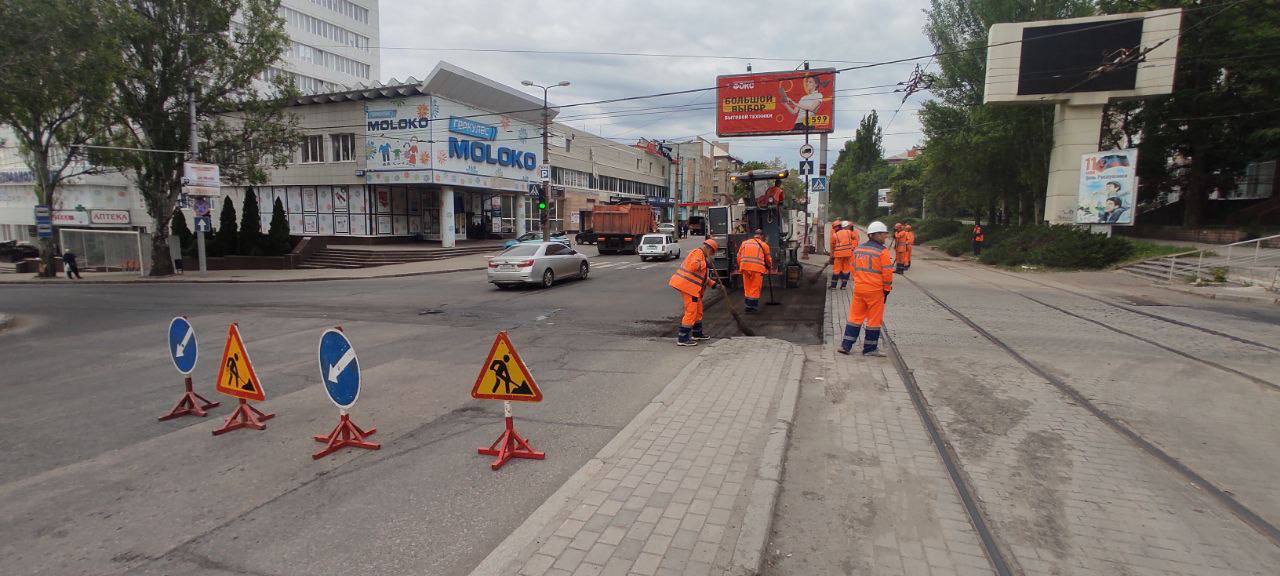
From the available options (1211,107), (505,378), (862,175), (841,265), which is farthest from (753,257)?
(862,175)

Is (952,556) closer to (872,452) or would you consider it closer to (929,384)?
(872,452)

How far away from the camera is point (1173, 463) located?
4.37 m

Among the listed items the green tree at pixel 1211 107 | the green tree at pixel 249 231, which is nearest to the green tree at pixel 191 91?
the green tree at pixel 249 231

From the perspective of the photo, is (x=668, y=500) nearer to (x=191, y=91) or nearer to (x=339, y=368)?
(x=339, y=368)

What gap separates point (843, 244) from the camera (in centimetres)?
1411

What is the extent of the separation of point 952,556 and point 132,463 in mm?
6004

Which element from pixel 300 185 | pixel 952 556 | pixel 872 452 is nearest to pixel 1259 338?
pixel 872 452

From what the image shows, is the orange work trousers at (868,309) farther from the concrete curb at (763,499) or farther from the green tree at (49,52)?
the green tree at (49,52)

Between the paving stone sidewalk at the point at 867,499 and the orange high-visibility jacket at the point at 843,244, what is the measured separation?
8561 millimetres

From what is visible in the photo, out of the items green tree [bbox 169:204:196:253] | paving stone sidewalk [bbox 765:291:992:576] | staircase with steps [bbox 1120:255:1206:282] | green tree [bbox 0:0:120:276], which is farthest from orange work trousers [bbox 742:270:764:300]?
green tree [bbox 169:204:196:253]

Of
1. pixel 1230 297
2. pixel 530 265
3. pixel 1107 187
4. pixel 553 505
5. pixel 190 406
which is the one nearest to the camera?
pixel 553 505

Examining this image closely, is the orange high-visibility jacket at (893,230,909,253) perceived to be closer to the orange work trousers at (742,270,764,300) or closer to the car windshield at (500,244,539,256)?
the orange work trousers at (742,270,764,300)

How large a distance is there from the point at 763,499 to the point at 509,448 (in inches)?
81.5

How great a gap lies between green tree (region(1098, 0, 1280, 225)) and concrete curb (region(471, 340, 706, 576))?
26.2 metres
